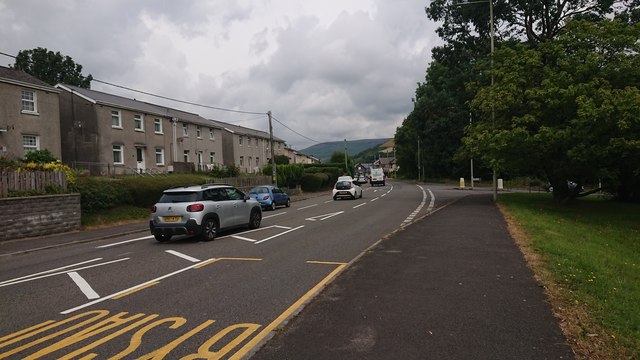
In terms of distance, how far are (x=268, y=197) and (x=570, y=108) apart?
1583cm

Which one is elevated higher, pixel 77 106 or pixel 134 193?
pixel 77 106

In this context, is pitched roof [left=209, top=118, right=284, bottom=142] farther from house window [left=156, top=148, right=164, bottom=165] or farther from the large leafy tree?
the large leafy tree

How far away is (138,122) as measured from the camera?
35.5m


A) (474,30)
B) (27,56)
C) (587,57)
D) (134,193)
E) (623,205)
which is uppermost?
(27,56)

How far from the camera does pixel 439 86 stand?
216 feet

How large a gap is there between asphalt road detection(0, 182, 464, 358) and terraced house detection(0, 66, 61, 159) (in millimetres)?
15171

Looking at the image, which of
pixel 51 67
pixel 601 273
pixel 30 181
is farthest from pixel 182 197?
pixel 51 67

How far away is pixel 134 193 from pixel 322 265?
15585 mm

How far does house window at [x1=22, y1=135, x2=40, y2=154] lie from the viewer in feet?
86.8

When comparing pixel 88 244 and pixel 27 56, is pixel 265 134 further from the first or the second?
pixel 88 244

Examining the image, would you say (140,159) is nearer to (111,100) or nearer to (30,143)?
(111,100)

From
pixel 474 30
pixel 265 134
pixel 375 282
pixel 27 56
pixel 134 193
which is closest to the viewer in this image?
pixel 375 282

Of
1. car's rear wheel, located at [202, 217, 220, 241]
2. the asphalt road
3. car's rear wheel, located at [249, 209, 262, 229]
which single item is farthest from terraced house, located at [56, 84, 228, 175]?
the asphalt road

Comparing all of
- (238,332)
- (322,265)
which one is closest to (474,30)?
(322,265)
